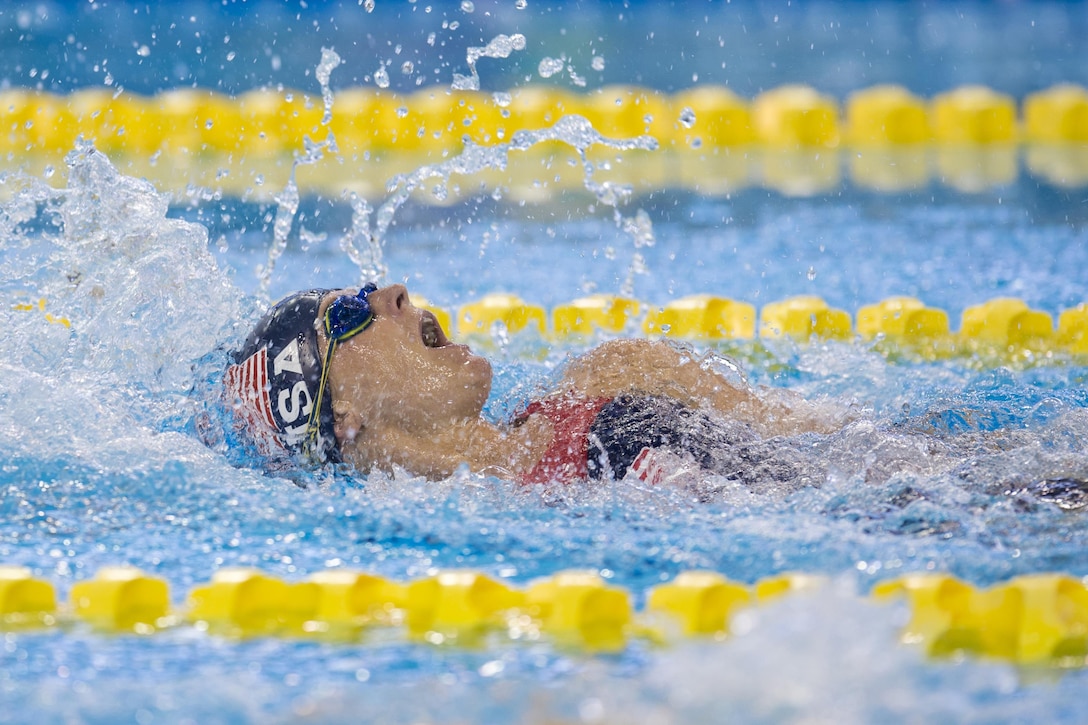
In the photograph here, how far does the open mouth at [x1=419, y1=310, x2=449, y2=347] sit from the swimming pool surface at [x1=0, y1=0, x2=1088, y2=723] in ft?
1.03

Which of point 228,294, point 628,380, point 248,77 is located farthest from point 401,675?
point 248,77

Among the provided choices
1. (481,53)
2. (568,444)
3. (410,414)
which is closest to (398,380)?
(410,414)

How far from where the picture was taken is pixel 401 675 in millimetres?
1572

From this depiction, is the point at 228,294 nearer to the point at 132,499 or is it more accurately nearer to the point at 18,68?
the point at 132,499

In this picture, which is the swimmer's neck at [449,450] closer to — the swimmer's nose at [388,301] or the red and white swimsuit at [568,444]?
the red and white swimsuit at [568,444]

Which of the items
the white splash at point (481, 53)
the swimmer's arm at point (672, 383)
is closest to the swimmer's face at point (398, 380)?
the swimmer's arm at point (672, 383)

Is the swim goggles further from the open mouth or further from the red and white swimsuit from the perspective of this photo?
A: the red and white swimsuit

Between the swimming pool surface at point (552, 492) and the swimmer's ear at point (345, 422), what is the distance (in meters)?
0.08

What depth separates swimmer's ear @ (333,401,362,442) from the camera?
2286mm

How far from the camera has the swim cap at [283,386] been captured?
2273 mm

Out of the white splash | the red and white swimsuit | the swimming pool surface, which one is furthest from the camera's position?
the white splash

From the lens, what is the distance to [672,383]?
2.50 m

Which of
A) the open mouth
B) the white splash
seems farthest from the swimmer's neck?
the white splash

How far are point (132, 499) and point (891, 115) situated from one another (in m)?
4.96
